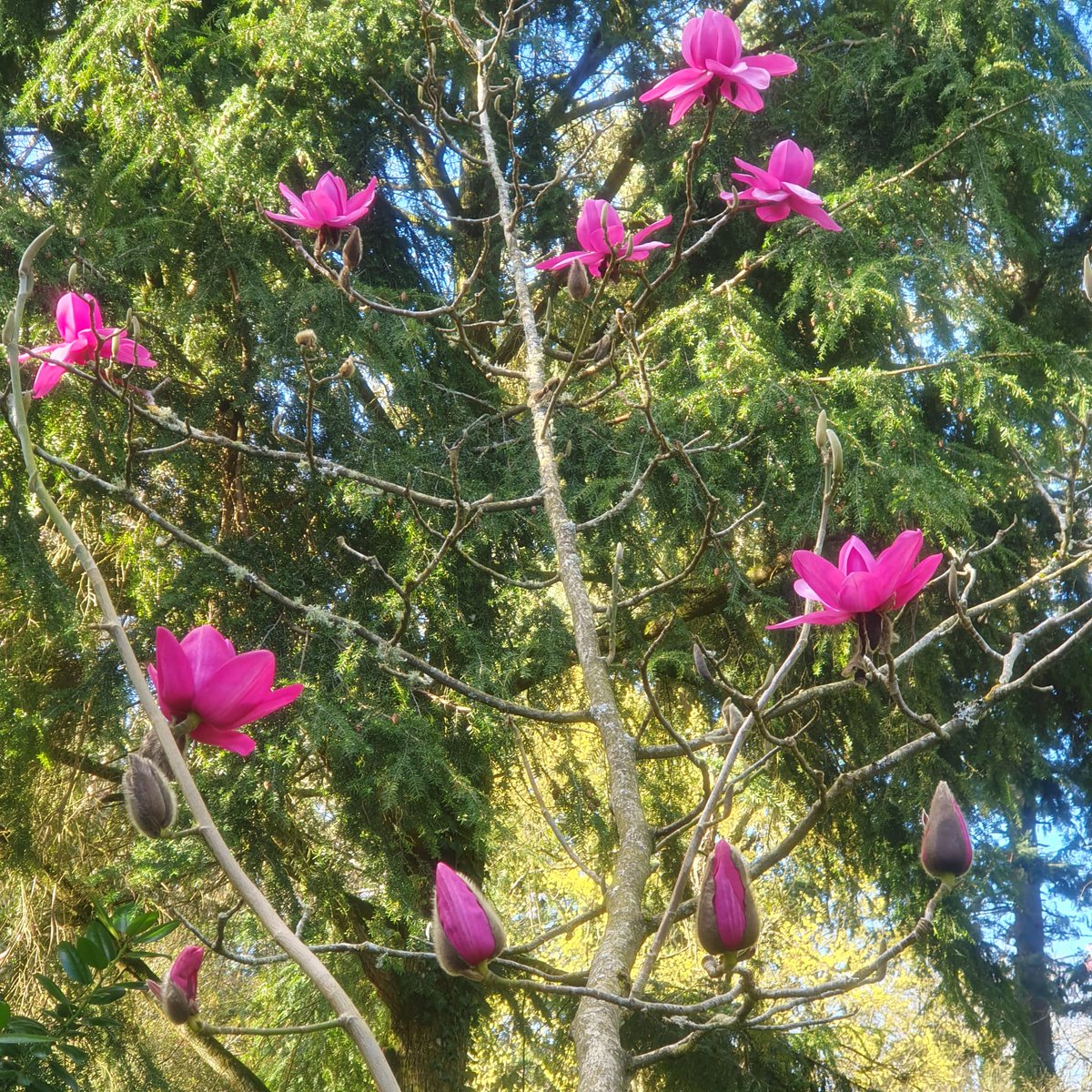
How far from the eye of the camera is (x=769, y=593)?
301 centimetres

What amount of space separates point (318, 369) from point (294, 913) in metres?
1.23

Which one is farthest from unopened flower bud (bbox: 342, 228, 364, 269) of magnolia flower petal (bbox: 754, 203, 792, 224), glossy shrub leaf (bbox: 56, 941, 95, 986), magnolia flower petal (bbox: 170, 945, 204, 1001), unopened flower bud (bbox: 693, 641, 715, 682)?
glossy shrub leaf (bbox: 56, 941, 95, 986)

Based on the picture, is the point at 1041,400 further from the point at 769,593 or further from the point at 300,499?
the point at 300,499

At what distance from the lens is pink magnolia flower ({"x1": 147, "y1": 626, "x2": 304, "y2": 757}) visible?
56 cm

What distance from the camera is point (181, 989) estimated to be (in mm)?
645

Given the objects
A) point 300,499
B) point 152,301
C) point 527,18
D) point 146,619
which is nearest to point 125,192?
point 152,301

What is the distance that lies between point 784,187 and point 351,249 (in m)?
0.45

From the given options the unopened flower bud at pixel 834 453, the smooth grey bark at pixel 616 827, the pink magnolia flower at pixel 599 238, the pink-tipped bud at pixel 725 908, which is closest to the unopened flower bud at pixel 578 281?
the pink magnolia flower at pixel 599 238

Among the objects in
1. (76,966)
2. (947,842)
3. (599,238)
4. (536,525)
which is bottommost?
(76,966)

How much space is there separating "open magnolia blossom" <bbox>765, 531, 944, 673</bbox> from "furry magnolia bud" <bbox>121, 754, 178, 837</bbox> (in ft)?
1.29

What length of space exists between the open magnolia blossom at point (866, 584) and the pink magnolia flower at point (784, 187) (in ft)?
1.56

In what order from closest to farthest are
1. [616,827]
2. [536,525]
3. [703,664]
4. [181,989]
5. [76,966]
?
[181,989] → [703,664] → [616,827] → [76,966] → [536,525]

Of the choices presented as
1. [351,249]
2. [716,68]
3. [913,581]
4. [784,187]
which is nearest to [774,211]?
[784,187]

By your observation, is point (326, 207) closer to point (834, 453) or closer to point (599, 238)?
point (599, 238)
